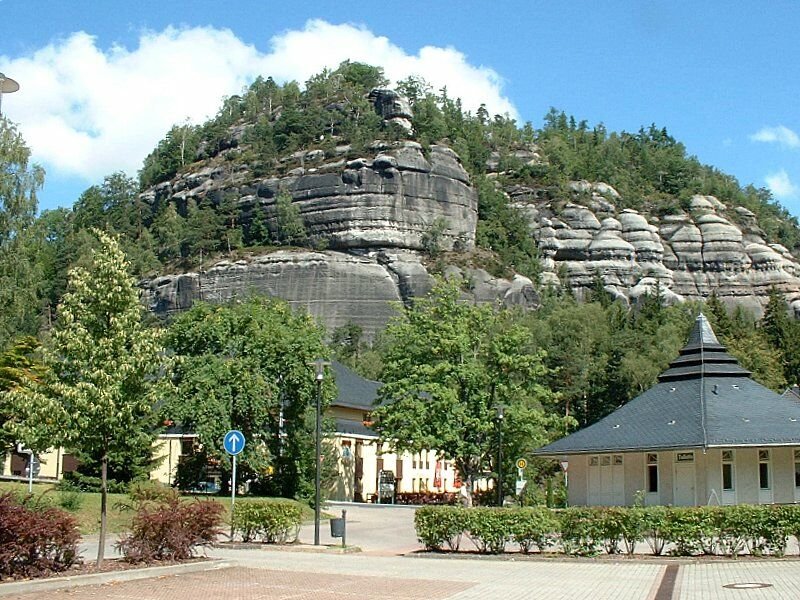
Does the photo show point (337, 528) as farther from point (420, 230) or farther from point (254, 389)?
point (420, 230)

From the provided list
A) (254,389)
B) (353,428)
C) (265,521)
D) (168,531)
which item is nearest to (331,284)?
(353,428)

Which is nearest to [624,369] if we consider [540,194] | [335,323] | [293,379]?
[293,379]

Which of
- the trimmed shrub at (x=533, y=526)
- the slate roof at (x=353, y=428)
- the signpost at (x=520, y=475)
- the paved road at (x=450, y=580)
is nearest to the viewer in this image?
the paved road at (x=450, y=580)

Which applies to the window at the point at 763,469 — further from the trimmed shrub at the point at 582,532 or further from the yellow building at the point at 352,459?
the trimmed shrub at the point at 582,532

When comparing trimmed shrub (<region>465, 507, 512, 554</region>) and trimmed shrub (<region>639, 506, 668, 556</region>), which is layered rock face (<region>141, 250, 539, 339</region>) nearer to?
trimmed shrub (<region>465, 507, 512, 554</region>)

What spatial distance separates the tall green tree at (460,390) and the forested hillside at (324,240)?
583 inches

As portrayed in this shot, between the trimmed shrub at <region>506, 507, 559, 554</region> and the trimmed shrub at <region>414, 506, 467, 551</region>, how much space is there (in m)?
1.09

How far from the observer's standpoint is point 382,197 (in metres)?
133

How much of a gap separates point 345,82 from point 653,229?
66553 mm

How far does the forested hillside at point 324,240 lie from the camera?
2982 inches

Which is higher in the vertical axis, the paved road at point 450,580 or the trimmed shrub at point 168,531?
the trimmed shrub at point 168,531

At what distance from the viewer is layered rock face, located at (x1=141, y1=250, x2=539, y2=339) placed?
400ft

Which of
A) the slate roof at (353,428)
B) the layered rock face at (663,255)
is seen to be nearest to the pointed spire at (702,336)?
the slate roof at (353,428)

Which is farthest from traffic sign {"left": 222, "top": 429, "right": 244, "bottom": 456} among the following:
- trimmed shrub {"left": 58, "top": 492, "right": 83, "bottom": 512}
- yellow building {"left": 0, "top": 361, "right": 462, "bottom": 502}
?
yellow building {"left": 0, "top": 361, "right": 462, "bottom": 502}
